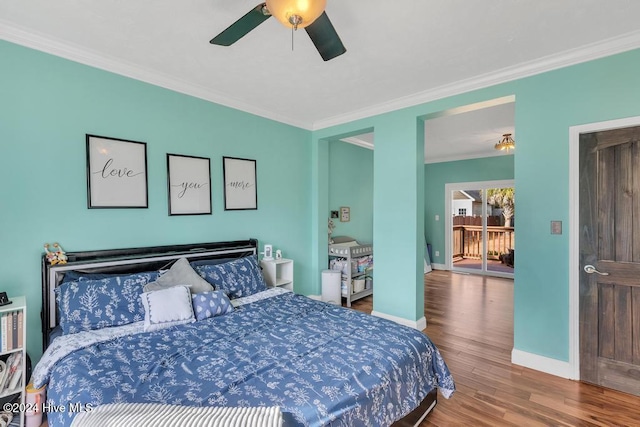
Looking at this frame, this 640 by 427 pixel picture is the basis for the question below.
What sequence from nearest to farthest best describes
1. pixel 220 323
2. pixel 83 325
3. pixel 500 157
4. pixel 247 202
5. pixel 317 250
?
pixel 83 325, pixel 220 323, pixel 247 202, pixel 317 250, pixel 500 157

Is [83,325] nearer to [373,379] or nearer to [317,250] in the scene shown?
[373,379]

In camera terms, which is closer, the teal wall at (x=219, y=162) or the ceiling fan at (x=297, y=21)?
the ceiling fan at (x=297, y=21)

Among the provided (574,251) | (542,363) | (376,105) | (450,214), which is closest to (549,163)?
(574,251)

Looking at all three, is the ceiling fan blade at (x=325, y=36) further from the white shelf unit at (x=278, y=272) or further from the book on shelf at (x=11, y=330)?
the book on shelf at (x=11, y=330)

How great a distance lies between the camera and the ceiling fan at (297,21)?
1.42 m

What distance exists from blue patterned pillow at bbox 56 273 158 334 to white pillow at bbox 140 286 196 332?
0.12m

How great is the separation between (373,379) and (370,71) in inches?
99.5

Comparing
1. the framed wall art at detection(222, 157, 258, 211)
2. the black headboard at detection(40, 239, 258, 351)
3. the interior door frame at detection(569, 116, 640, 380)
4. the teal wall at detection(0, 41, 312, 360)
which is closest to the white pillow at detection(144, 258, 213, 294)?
the black headboard at detection(40, 239, 258, 351)

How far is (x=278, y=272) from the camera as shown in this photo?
3.83m

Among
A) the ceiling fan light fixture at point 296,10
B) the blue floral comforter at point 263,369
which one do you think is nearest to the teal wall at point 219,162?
the blue floral comforter at point 263,369

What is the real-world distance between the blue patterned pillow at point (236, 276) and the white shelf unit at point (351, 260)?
156 centimetres

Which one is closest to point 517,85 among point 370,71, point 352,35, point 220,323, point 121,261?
point 370,71

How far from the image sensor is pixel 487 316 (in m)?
3.95

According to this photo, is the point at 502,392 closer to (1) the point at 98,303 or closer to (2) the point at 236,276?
(2) the point at 236,276
